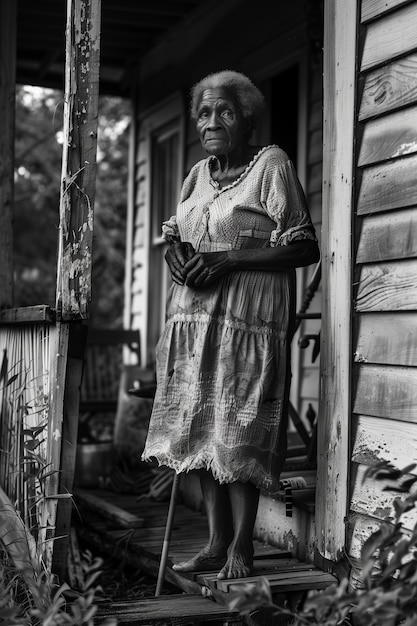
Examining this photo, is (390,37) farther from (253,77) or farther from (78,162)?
(253,77)

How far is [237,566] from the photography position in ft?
10.3

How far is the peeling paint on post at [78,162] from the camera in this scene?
127 inches

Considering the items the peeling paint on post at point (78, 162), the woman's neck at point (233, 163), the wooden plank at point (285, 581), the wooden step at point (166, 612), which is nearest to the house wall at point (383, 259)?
the wooden plank at point (285, 581)

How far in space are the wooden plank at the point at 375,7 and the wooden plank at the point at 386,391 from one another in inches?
48.7

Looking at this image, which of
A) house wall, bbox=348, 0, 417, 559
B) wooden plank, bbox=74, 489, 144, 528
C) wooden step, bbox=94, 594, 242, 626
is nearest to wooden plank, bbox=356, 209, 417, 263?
house wall, bbox=348, 0, 417, 559

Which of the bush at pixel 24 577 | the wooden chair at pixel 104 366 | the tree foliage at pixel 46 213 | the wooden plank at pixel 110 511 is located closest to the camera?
the bush at pixel 24 577

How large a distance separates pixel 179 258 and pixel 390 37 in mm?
1071

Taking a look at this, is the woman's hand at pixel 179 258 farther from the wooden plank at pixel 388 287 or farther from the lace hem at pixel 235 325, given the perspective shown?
the wooden plank at pixel 388 287

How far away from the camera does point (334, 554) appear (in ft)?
10.5

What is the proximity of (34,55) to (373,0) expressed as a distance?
555 centimetres

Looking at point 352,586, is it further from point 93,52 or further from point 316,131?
point 316,131

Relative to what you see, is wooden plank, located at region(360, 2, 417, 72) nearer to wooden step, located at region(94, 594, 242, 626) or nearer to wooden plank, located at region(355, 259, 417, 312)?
wooden plank, located at region(355, 259, 417, 312)

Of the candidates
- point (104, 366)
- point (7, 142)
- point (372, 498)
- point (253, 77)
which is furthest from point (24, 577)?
point (104, 366)

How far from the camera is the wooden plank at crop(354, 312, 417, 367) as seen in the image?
291cm
